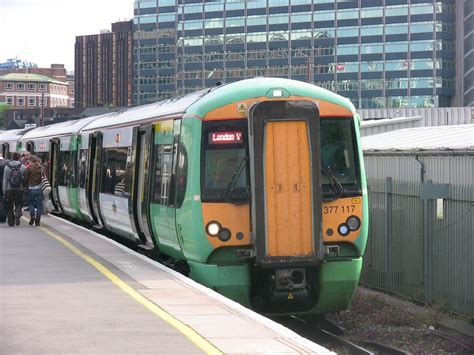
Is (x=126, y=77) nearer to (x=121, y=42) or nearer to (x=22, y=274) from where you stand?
(x=121, y=42)

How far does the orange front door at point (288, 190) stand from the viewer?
1098cm

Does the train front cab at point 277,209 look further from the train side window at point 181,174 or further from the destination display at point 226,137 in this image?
the train side window at point 181,174

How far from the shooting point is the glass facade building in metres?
128

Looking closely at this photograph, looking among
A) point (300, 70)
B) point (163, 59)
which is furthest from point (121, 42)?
point (300, 70)

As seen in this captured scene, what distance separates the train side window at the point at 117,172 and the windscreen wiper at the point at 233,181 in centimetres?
415

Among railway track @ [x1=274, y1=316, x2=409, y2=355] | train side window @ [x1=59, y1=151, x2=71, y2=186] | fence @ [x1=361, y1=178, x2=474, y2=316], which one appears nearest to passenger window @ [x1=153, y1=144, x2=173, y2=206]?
railway track @ [x1=274, y1=316, x2=409, y2=355]

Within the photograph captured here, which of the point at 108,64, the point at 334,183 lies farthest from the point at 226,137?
the point at 108,64

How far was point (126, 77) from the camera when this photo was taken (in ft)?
617

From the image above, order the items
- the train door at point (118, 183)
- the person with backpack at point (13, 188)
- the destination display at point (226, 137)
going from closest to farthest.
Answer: the destination display at point (226, 137) → the train door at point (118, 183) → the person with backpack at point (13, 188)

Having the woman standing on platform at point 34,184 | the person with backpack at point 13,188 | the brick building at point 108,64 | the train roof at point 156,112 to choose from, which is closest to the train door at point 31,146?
the person with backpack at point 13,188

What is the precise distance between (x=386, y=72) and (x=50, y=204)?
108 meters

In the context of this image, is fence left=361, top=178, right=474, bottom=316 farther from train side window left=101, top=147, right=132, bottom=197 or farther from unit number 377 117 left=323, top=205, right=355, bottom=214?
train side window left=101, top=147, right=132, bottom=197

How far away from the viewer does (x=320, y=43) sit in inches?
5251

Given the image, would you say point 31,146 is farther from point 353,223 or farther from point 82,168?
point 353,223
